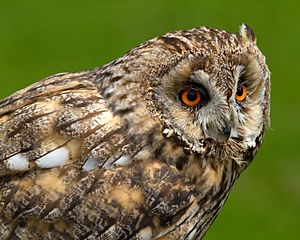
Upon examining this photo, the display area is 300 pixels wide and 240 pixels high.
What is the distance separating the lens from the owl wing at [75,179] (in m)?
5.93

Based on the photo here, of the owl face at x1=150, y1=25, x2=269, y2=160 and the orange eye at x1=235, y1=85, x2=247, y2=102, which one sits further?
the orange eye at x1=235, y1=85, x2=247, y2=102

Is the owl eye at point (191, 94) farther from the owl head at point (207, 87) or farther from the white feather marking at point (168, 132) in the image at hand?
the white feather marking at point (168, 132)

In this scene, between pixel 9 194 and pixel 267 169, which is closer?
pixel 9 194

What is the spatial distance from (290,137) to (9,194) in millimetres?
5938

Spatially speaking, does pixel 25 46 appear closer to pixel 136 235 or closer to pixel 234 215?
pixel 234 215

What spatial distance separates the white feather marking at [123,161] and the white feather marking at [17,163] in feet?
1.37

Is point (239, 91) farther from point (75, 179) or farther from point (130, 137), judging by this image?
point (75, 179)

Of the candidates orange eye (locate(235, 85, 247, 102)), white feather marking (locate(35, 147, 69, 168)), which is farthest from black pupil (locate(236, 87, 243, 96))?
white feather marking (locate(35, 147, 69, 168))

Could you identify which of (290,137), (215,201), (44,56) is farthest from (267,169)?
(215,201)

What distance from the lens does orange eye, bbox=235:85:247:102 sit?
607 centimetres

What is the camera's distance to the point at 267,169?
11289 mm

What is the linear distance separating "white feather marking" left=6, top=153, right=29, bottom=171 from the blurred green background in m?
4.67

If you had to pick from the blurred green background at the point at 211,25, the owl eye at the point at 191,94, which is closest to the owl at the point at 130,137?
the owl eye at the point at 191,94

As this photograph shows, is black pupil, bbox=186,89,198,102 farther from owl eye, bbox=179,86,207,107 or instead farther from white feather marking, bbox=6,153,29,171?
white feather marking, bbox=6,153,29,171
